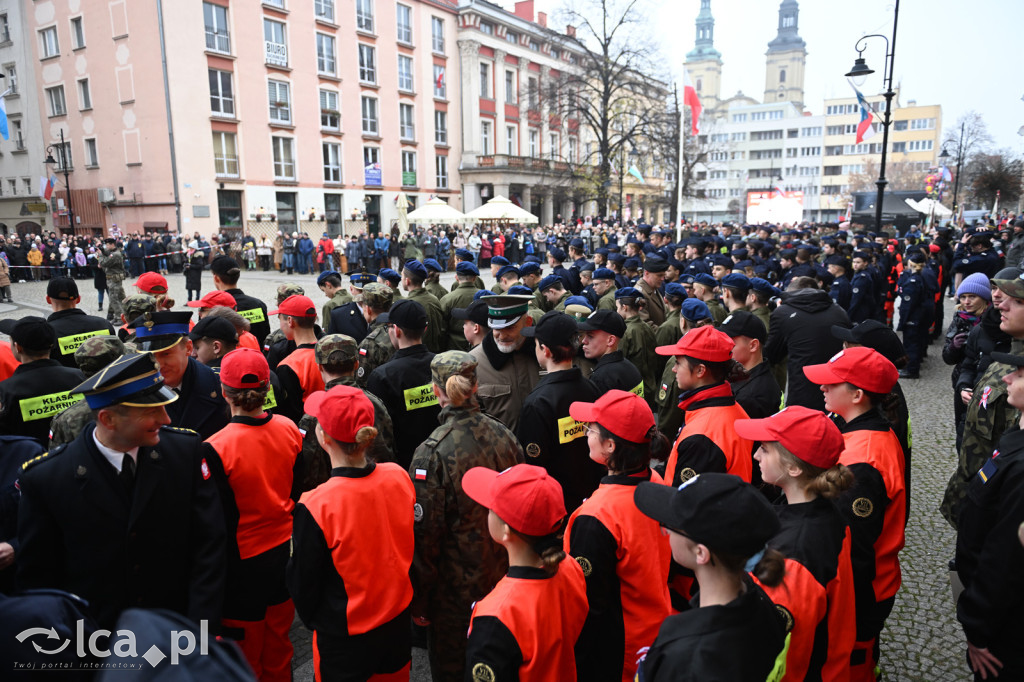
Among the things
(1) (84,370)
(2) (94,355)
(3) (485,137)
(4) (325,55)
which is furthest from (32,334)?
(3) (485,137)

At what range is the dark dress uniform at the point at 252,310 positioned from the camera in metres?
7.05

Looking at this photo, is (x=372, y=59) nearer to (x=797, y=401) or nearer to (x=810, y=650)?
(x=797, y=401)

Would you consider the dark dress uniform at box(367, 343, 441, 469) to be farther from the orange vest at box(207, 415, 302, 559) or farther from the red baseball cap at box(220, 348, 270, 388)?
the red baseball cap at box(220, 348, 270, 388)

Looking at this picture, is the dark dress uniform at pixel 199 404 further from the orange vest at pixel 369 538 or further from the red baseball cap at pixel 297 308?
the orange vest at pixel 369 538

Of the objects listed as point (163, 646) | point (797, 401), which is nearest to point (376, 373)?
point (163, 646)

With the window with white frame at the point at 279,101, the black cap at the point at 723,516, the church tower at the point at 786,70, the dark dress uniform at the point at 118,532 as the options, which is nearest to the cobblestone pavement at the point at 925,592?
the dark dress uniform at the point at 118,532

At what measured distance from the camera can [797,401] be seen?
6.05m

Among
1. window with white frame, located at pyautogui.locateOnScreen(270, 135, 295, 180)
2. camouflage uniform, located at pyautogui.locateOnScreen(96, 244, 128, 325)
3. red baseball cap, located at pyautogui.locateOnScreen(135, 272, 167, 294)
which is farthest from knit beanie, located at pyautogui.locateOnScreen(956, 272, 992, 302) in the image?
window with white frame, located at pyautogui.locateOnScreen(270, 135, 295, 180)

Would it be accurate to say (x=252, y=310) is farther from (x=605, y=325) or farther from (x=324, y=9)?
(x=324, y=9)

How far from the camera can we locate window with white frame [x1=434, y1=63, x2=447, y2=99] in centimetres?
4291

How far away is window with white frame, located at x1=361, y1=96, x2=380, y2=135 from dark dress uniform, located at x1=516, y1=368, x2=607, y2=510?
126 ft

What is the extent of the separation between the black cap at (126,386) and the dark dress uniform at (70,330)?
140 inches

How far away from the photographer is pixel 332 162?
3734cm

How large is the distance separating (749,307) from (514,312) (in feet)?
12.2
